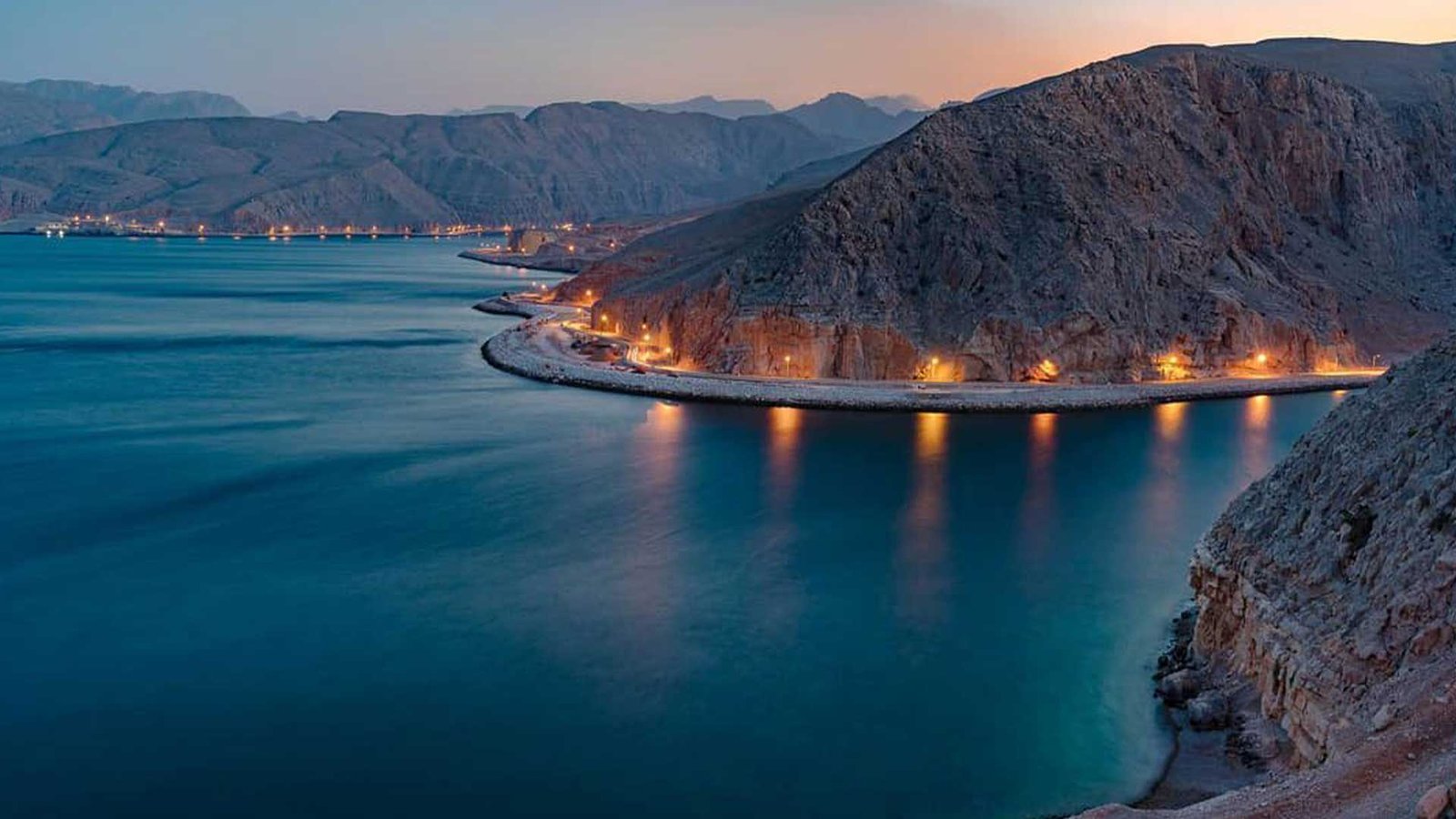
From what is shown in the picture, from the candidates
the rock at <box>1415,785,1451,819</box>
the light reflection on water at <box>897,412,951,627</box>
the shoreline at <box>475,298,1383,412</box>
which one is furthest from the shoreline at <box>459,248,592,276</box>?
the rock at <box>1415,785,1451,819</box>

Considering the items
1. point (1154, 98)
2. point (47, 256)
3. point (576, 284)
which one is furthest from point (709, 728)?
point (47, 256)

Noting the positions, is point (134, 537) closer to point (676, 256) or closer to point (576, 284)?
point (676, 256)

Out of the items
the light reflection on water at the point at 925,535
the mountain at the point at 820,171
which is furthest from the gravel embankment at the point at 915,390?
the mountain at the point at 820,171

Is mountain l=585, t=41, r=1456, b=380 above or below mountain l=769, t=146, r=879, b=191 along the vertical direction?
below

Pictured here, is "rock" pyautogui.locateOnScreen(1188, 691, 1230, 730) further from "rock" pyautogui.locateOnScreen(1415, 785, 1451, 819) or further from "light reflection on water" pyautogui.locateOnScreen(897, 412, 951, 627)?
Result: "rock" pyautogui.locateOnScreen(1415, 785, 1451, 819)

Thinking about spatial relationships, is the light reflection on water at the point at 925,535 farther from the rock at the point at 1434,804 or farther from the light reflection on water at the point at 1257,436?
the rock at the point at 1434,804

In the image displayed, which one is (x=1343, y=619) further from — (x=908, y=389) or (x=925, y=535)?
(x=908, y=389)

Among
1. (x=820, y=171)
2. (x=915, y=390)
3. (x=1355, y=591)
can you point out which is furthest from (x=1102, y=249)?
(x=820, y=171)
